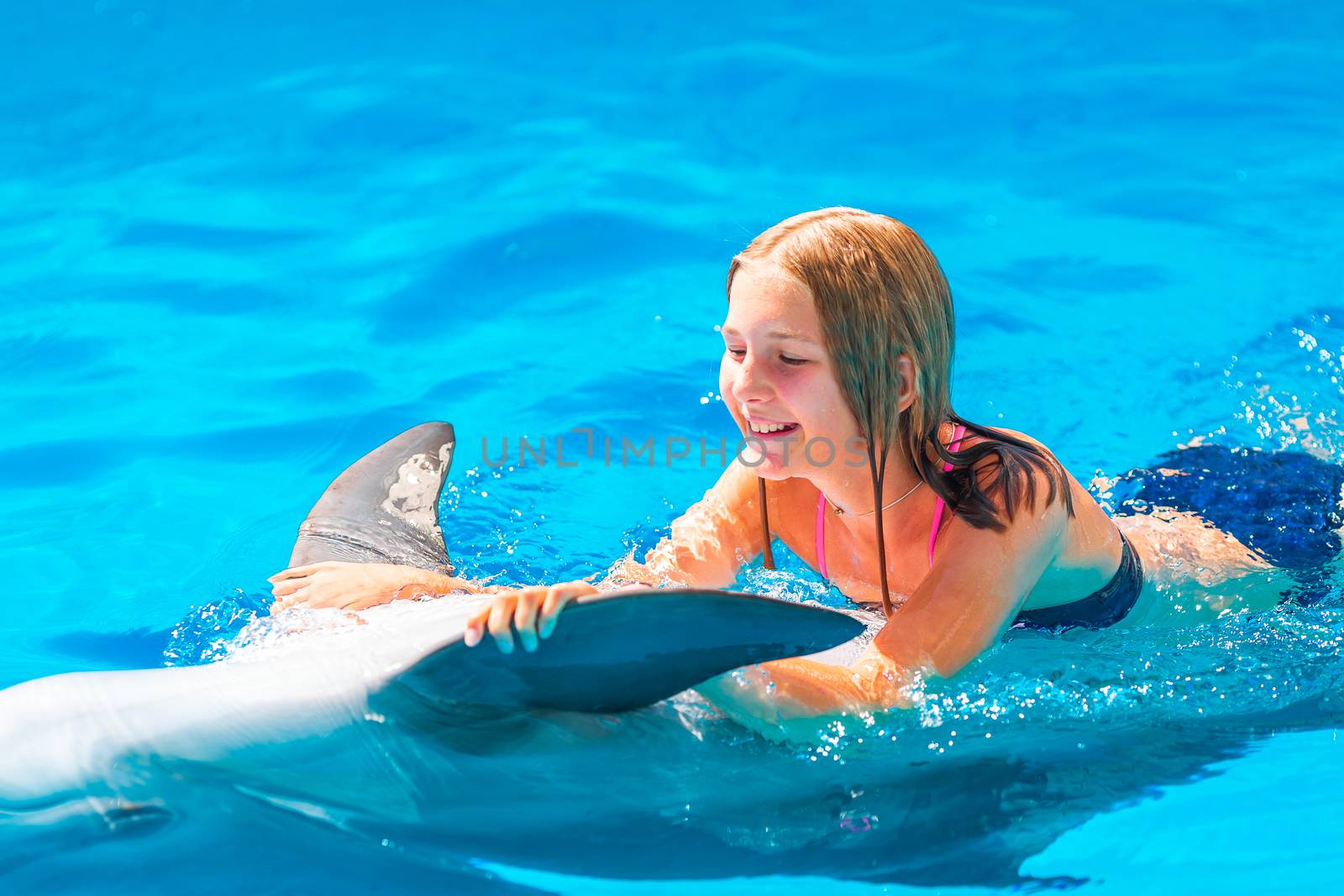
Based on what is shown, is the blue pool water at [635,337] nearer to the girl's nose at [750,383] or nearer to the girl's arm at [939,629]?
the girl's arm at [939,629]

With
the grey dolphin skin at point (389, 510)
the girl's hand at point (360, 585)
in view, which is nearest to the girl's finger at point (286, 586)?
the girl's hand at point (360, 585)

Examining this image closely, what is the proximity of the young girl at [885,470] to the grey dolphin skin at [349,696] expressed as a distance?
0.98ft

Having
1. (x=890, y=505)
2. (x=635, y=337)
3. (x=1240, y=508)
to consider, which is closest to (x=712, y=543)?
(x=890, y=505)

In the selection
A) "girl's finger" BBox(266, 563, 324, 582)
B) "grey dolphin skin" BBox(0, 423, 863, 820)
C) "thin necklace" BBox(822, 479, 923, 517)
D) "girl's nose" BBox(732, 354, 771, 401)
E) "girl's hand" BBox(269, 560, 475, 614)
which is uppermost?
"girl's nose" BBox(732, 354, 771, 401)

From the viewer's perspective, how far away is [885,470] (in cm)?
324

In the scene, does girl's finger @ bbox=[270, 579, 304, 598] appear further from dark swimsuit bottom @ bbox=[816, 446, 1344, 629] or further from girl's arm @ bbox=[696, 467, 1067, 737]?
dark swimsuit bottom @ bbox=[816, 446, 1344, 629]

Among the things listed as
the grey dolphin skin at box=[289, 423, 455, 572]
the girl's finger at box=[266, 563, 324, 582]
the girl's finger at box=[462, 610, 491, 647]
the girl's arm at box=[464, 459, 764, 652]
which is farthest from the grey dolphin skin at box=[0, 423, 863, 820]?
the grey dolphin skin at box=[289, 423, 455, 572]

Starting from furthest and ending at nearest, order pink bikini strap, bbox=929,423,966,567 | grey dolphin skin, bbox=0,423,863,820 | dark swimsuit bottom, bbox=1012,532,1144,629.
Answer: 1. dark swimsuit bottom, bbox=1012,532,1144,629
2. pink bikini strap, bbox=929,423,966,567
3. grey dolphin skin, bbox=0,423,863,820

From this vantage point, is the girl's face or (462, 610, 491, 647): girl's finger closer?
(462, 610, 491, 647): girl's finger

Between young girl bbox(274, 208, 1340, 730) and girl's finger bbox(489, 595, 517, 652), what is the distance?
1.70ft

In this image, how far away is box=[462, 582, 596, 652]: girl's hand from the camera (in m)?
2.34

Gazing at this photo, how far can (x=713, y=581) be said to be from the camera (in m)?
3.69

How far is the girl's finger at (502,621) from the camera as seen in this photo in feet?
7.74

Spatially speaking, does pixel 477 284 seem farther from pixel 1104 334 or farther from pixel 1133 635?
pixel 1133 635
